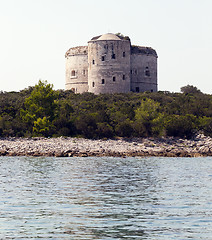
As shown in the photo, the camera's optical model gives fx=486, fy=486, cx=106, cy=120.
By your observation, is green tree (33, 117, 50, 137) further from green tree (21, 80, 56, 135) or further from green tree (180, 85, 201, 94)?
green tree (180, 85, 201, 94)

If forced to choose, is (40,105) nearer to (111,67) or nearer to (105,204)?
(111,67)

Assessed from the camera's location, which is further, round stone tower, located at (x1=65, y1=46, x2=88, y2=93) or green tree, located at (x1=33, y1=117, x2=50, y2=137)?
round stone tower, located at (x1=65, y1=46, x2=88, y2=93)

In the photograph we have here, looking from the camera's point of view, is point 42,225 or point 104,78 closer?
point 42,225

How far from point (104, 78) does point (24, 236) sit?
60037 millimetres

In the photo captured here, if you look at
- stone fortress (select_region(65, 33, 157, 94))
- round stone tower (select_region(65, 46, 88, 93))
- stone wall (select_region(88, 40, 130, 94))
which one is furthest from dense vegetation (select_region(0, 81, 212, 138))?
round stone tower (select_region(65, 46, 88, 93))

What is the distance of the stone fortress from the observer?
69.5m

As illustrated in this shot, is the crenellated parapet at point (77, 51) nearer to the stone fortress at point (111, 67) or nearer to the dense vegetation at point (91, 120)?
the stone fortress at point (111, 67)

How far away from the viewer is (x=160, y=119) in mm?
49688

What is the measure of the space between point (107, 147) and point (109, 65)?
28.6 meters

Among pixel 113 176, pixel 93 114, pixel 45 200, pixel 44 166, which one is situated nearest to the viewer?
pixel 45 200

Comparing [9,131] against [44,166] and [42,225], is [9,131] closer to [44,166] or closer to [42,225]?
[44,166]

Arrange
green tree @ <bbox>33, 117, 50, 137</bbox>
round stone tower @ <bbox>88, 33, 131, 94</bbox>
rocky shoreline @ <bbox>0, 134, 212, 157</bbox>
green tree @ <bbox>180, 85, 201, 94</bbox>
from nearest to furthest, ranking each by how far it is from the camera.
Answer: rocky shoreline @ <bbox>0, 134, 212, 157</bbox> < green tree @ <bbox>33, 117, 50, 137</bbox> < round stone tower @ <bbox>88, 33, 131, 94</bbox> < green tree @ <bbox>180, 85, 201, 94</bbox>

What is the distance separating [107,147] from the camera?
42.8 meters

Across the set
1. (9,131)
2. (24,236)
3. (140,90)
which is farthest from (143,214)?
(140,90)
